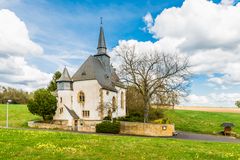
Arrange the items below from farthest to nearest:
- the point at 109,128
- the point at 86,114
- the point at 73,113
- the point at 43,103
→ the point at 86,114 < the point at 73,113 < the point at 43,103 < the point at 109,128

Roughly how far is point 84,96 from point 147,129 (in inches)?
626

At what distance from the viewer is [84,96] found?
47.2m

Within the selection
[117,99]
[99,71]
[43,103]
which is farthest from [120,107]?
[43,103]

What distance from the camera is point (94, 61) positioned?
50719 mm

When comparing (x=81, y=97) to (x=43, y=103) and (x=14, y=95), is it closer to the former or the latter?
(x=43, y=103)

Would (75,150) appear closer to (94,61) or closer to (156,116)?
(94,61)

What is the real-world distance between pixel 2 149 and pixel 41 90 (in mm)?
35182

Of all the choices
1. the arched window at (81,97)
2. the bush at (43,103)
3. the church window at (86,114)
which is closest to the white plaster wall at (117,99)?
the church window at (86,114)

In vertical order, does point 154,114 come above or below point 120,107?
below

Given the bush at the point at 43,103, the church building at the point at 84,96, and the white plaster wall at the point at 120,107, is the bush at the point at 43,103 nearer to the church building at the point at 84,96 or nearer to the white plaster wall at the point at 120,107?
the church building at the point at 84,96

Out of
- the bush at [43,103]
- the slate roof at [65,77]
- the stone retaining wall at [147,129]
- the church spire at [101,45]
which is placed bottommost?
the stone retaining wall at [147,129]

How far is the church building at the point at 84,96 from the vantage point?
45625 mm

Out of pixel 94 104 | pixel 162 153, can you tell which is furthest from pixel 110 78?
pixel 162 153

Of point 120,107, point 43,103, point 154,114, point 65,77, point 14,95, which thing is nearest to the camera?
point 43,103
